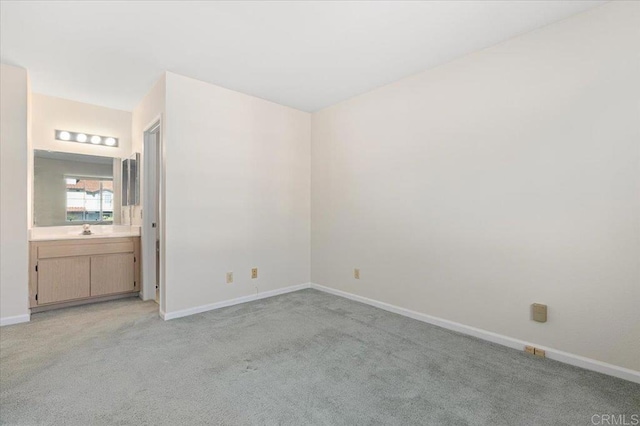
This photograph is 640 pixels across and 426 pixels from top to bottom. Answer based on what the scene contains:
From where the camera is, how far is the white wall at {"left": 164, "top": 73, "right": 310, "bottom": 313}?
10.2ft

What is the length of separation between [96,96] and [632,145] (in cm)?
512

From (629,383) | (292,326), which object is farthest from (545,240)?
(292,326)

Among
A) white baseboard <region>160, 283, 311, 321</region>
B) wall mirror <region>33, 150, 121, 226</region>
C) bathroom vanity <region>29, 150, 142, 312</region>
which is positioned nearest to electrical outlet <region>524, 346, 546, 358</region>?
white baseboard <region>160, 283, 311, 321</region>

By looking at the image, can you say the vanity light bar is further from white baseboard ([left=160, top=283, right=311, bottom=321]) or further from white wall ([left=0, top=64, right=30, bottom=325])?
white baseboard ([left=160, top=283, right=311, bottom=321])

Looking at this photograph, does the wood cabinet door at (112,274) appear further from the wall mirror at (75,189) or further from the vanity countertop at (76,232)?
the wall mirror at (75,189)

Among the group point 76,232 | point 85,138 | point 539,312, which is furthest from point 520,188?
point 85,138

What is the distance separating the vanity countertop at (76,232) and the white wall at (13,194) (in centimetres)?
24

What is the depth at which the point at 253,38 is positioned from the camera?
246cm

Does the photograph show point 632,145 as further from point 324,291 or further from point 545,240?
point 324,291

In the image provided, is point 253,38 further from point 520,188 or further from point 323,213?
point 520,188

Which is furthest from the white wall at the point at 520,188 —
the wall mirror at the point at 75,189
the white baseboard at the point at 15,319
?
the white baseboard at the point at 15,319

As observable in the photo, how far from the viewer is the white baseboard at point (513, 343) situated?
1974mm

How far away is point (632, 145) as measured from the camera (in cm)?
193

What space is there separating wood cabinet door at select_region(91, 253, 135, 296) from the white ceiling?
6.50 ft
